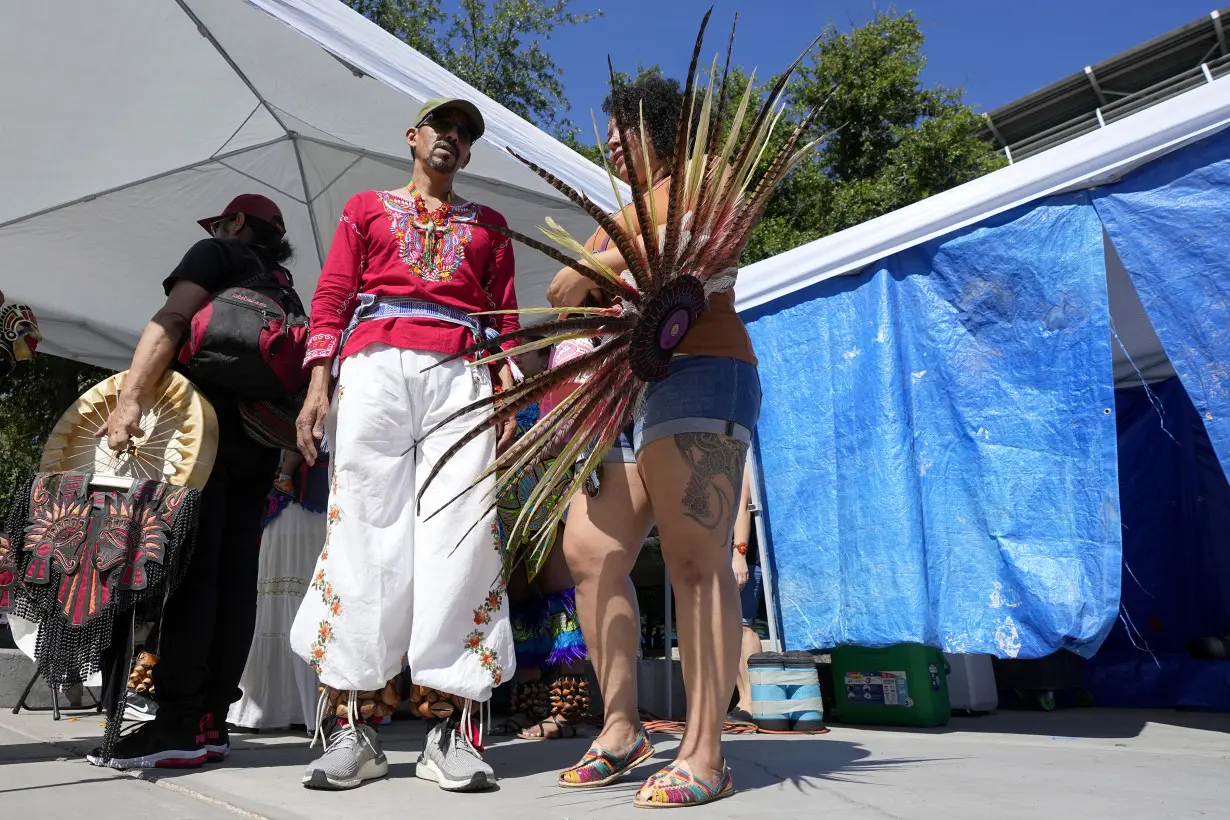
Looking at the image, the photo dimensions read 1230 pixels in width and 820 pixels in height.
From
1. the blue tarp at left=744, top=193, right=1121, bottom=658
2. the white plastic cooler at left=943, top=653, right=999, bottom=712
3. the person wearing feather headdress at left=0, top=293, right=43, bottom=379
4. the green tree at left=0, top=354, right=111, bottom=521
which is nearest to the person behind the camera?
the person wearing feather headdress at left=0, top=293, right=43, bottom=379

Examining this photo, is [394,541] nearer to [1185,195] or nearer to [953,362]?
[953,362]

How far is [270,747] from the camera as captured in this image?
10.8 feet

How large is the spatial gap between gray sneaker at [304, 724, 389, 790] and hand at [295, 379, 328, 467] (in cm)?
65

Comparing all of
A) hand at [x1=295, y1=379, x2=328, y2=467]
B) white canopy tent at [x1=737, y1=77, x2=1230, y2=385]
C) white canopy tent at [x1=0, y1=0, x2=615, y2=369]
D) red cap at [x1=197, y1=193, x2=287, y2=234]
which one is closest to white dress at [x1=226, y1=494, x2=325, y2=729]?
red cap at [x1=197, y1=193, x2=287, y2=234]

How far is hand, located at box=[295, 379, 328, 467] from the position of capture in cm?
247

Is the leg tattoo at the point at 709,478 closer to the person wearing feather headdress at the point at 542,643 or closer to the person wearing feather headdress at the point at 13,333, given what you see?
the person wearing feather headdress at the point at 542,643

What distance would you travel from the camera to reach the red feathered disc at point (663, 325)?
6.81 feet

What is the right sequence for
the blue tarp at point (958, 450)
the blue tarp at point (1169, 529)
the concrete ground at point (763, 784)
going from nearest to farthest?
1. the concrete ground at point (763, 784)
2. the blue tarp at point (958, 450)
3. the blue tarp at point (1169, 529)

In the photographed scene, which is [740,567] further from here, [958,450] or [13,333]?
[13,333]

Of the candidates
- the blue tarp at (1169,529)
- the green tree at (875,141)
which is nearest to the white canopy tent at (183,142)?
the blue tarp at (1169,529)

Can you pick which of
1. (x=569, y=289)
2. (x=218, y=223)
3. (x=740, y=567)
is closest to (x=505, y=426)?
(x=569, y=289)

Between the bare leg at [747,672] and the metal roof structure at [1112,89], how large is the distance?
2127 centimetres

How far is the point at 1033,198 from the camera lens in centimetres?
363

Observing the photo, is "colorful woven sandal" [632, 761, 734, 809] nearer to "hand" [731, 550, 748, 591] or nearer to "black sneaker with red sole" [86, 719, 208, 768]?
"black sneaker with red sole" [86, 719, 208, 768]
